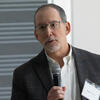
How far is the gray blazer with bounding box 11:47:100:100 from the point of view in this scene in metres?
1.62

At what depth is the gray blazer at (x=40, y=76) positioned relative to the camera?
162cm

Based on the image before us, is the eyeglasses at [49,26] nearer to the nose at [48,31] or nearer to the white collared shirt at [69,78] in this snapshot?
the nose at [48,31]

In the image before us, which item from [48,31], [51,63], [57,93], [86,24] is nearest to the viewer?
[57,93]

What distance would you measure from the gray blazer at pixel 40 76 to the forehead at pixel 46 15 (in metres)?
0.22

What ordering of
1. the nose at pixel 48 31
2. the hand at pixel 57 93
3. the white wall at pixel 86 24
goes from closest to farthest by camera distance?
the hand at pixel 57 93, the nose at pixel 48 31, the white wall at pixel 86 24

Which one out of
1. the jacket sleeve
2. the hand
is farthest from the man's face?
the hand

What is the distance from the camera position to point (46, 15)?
64.6 inches

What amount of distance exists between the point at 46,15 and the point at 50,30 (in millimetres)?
110

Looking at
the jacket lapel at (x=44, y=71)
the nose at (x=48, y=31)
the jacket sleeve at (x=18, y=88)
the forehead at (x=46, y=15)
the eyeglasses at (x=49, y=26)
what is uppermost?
the forehead at (x=46, y=15)

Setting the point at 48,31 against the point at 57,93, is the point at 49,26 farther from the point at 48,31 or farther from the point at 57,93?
the point at 57,93

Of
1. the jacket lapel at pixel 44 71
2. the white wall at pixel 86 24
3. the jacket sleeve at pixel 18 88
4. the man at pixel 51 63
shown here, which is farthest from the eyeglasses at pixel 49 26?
the white wall at pixel 86 24

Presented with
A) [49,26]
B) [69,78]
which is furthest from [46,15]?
[69,78]

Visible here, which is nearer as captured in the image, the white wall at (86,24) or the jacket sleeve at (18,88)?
the jacket sleeve at (18,88)

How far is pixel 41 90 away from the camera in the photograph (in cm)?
162
